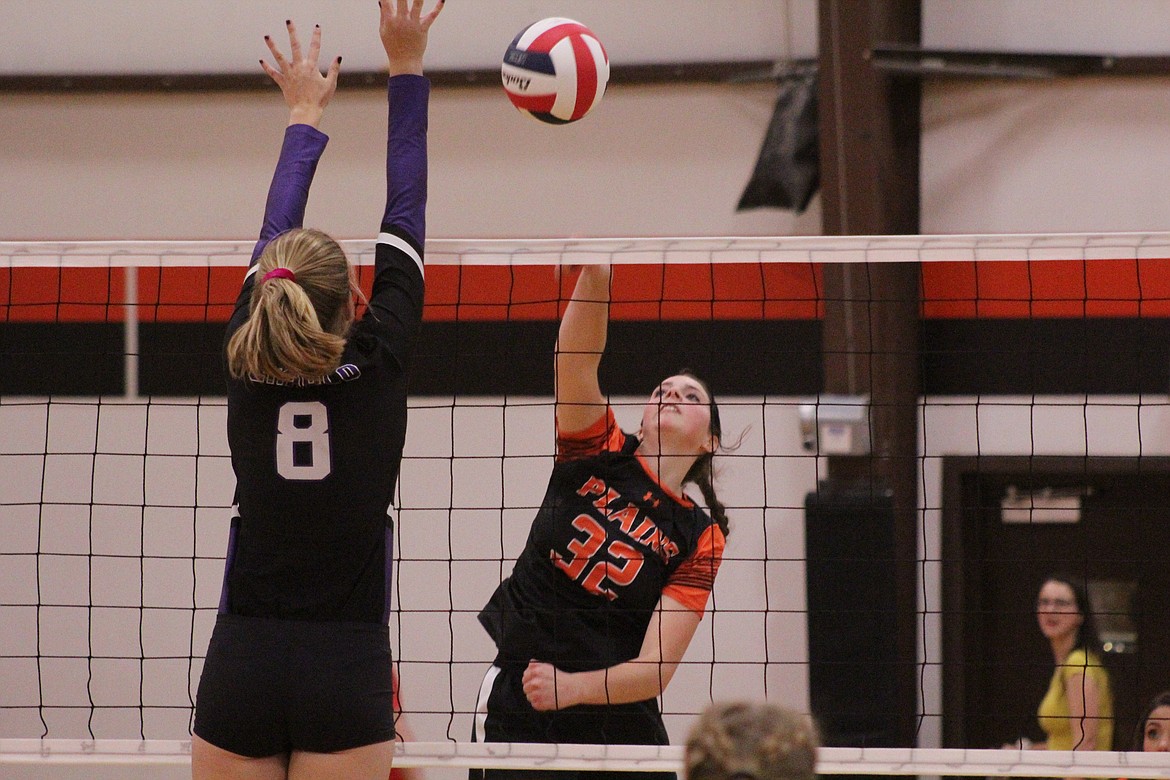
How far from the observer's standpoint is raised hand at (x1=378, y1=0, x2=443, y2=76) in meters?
2.90

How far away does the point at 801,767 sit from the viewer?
66.9 inches

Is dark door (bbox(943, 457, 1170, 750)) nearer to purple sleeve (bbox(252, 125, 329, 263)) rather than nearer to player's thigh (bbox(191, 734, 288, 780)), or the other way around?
purple sleeve (bbox(252, 125, 329, 263))

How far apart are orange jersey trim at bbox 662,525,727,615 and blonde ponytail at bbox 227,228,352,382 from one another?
4.88 feet

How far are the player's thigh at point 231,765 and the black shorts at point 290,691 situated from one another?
2cm

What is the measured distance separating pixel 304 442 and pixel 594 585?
1.37m

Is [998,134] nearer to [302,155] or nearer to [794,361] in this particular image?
[794,361]

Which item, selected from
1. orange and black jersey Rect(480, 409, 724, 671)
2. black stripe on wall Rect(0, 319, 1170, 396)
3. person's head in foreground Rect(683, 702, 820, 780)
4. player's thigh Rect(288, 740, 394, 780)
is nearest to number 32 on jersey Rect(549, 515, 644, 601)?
orange and black jersey Rect(480, 409, 724, 671)

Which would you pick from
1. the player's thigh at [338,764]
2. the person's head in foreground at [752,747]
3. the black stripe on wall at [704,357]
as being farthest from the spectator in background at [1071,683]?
the person's head in foreground at [752,747]

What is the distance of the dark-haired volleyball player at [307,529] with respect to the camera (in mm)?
2545

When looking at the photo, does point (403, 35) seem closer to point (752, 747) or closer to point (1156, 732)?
point (752, 747)

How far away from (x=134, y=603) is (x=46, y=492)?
83cm


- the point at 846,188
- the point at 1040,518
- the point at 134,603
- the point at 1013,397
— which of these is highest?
the point at 846,188

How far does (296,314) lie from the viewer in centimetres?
249

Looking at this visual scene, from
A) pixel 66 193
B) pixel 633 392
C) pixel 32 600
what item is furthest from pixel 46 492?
pixel 633 392
